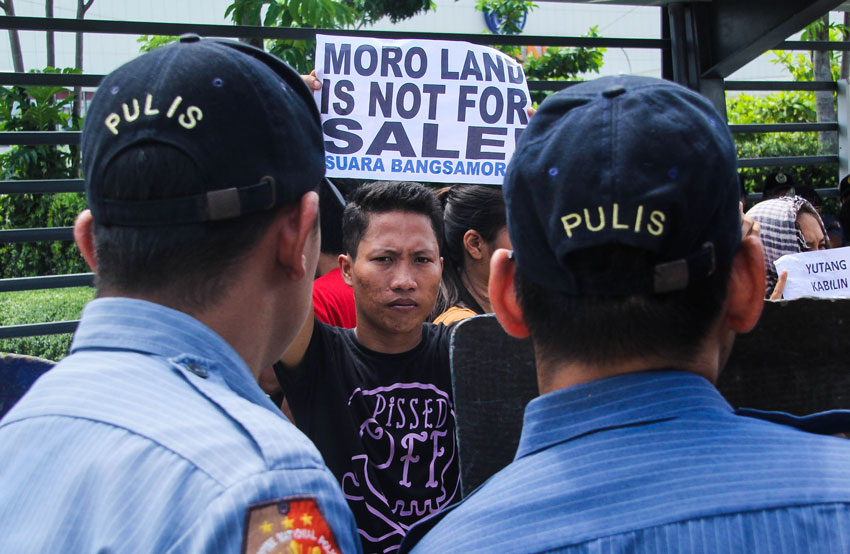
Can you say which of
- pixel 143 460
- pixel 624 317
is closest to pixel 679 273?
pixel 624 317

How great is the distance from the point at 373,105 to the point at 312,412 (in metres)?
1.75

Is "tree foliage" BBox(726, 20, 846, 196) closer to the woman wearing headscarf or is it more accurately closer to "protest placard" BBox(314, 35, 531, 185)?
"protest placard" BBox(314, 35, 531, 185)

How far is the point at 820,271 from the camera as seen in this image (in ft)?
11.2

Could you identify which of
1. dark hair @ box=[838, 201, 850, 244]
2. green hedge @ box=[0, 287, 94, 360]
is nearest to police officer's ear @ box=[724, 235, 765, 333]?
green hedge @ box=[0, 287, 94, 360]

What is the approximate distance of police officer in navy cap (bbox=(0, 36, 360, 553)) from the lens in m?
0.84

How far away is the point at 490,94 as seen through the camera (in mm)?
3643

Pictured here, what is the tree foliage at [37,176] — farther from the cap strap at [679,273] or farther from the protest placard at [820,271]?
the cap strap at [679,273]

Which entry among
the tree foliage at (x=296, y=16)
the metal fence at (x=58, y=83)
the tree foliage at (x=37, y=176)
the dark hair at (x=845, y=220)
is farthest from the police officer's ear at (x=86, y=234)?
the dark hair at (x=845, y=220)

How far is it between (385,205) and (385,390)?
0.69m

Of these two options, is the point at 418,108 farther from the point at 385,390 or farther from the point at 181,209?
the point at 181,209

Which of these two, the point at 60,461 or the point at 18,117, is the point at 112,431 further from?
the point at 18,117

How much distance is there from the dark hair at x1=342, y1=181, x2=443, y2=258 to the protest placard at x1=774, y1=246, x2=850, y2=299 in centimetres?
162

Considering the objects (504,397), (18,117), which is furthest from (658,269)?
(18,117)

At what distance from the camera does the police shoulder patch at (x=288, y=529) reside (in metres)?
0.83
